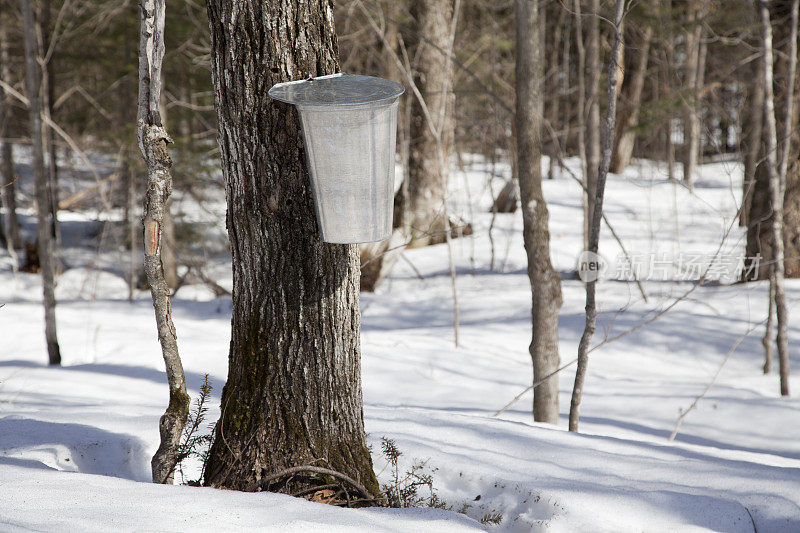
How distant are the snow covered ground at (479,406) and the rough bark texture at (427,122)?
0.70 meters

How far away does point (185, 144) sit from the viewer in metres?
9.02

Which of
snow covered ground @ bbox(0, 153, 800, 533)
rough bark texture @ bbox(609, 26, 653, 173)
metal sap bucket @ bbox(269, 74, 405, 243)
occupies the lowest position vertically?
snow covered ground @ bbox(0, 153, 800, 533)

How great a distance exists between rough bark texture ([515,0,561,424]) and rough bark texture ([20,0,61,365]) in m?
3.58

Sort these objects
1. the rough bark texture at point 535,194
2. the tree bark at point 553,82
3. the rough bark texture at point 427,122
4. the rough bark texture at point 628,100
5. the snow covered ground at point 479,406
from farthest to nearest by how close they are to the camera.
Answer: the rough bark texture at point 628,100 < the tree bark at point 553,82 < the rough bark texture at point 427,122 < the rough bark texture at point 535,194 < the snow covered ground at point 479,406

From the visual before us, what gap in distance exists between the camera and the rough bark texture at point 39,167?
474 cm

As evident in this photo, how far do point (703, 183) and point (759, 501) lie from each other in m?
14.3

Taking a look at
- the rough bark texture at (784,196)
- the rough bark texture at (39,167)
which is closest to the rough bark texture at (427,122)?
the rough bark texture at (784,196)

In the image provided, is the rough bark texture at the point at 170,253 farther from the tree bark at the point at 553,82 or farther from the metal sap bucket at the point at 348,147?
the tree bark at the point at 553,82

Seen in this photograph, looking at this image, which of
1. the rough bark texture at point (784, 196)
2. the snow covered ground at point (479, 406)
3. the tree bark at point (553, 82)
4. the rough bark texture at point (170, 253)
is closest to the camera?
the snow covered ground at point (479, 406)

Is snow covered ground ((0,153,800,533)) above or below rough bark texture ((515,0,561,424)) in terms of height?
below

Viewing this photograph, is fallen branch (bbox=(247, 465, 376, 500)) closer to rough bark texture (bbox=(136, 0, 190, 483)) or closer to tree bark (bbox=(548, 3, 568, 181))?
rough bark texture (bbox=(136, 0, 190, 483))

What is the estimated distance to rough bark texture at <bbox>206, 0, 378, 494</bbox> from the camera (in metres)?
2.13

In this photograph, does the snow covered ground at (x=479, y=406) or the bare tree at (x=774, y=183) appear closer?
the snow covered ground at (x=479, y=406)

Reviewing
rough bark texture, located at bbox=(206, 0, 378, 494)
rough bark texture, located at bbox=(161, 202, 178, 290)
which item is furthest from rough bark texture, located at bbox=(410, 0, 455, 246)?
rough bark texture, located at bbox=(206, 0, 378, 494)
